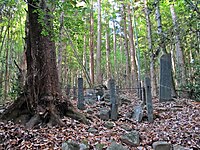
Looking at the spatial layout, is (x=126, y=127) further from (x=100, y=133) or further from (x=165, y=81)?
(x=165, y=81)

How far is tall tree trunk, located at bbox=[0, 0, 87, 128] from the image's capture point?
6.16 meters

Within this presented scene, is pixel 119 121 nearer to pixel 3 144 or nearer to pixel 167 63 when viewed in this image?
pixel 3 144

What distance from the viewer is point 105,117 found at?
7156 mm

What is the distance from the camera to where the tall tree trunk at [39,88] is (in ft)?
20.2

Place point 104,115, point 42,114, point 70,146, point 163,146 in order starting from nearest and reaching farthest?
point 70,146
point 163,146
point 42,114
point 104,115

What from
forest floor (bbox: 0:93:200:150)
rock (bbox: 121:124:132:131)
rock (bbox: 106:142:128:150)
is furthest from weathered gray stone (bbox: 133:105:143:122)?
rock (bbox: 106:142:128:150)

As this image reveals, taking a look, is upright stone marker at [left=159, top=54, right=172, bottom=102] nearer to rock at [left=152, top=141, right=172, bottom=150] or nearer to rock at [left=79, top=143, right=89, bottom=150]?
rock at [left=152, top=141, right=172, bottom=150]

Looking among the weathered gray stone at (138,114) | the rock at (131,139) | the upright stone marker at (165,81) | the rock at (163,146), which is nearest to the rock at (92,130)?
the rock at (131,139)

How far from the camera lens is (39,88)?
248 inches

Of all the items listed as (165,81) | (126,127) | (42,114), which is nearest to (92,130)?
(126,127)

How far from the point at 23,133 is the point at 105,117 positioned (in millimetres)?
2721

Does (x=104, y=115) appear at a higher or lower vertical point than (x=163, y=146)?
higher

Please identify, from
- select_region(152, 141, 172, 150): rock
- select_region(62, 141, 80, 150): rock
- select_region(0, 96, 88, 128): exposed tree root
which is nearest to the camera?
select_region(62, 141, 80, 150): rock

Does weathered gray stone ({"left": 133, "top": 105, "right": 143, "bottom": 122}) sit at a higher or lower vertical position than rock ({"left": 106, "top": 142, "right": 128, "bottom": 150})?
higher
